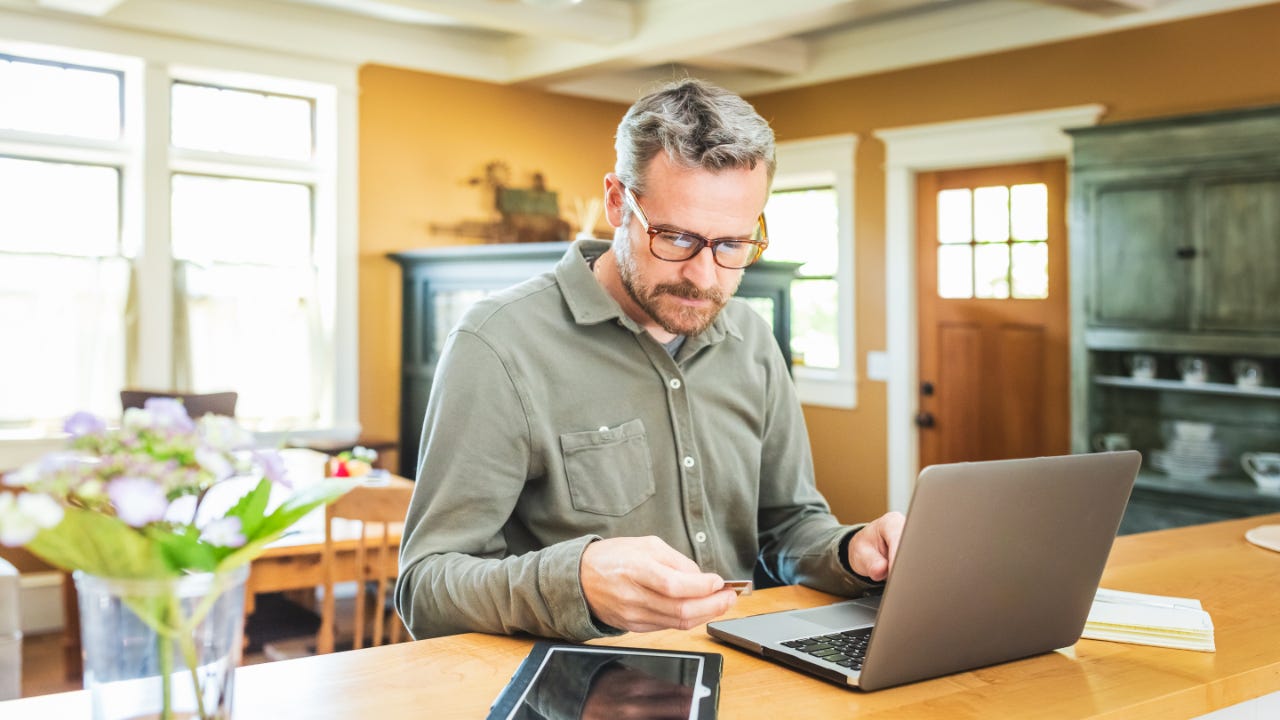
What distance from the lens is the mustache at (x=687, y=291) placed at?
5.17ft

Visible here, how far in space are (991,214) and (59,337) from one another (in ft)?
14.3

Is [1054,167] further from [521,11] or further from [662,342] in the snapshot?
[662,342]

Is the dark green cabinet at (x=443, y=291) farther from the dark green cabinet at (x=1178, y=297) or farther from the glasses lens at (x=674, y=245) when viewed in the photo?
the glasses lens at (x=674, y=245)

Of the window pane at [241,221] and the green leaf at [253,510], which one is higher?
the window pane at [241,221]

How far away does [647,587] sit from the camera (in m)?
1.17

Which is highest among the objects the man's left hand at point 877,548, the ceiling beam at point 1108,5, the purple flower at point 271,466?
the ceiling beam at point 1108,5

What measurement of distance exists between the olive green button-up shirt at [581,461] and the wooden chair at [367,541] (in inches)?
59.0

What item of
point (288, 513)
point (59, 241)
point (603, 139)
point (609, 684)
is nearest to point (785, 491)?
point (609, 684)

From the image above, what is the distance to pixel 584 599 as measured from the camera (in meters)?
1.25

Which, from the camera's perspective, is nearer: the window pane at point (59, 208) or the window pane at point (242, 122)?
the window pane at point (59, 208)

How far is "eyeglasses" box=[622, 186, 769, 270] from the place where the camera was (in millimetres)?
1553

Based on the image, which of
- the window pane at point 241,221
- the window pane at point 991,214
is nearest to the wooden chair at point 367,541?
the window pane at point 241,221

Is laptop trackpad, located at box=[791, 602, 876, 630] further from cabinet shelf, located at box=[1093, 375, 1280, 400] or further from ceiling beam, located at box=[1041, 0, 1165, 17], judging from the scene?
ceiling beam, located at box=[1041, 0, 1165, 17]

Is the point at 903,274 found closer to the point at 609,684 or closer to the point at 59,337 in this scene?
the point at 59,337
